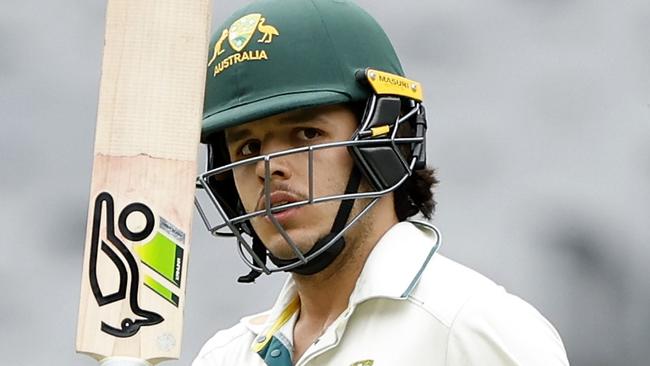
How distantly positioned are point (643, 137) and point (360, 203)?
1219 millimetres

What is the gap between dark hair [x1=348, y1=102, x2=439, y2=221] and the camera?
98.3 inches

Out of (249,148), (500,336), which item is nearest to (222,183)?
(249,148)

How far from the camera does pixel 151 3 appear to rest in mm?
1971

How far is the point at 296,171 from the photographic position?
2344 mm

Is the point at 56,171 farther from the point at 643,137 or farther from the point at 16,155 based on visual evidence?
Result: the point at 643,137

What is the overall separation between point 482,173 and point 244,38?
1.07m

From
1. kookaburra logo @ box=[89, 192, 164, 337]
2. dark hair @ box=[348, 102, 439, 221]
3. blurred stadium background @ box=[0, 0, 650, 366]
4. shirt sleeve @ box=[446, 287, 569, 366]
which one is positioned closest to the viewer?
kookaburra logo @ box=[89, 192, 164, 337]

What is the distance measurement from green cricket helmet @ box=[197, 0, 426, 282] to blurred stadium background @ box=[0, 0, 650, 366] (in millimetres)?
816

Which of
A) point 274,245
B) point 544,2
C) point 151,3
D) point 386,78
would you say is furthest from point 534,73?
point 151,3

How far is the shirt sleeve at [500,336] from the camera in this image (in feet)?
6.84

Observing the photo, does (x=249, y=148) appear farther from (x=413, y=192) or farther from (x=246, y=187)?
(x=413, y=192)

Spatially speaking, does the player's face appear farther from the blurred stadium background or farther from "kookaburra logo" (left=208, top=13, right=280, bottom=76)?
the blurred stadium background

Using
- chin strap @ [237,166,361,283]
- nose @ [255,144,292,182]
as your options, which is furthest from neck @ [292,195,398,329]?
nose @ [255,144,292,182]

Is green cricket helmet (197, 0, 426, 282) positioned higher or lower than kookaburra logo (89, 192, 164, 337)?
higher
